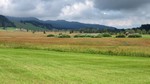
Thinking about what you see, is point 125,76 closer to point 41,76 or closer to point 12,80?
point 41,76

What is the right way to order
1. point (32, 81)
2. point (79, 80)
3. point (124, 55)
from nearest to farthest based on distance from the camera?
point (32, 81), point (79, 80), point (124, 55)

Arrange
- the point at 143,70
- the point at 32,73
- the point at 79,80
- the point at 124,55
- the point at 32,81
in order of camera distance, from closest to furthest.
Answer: the point at 32,81
the point at 79,80
the point at 32,73
the point at 143,70
the point at 124,55

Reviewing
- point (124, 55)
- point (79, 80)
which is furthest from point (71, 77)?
point (124, 55)

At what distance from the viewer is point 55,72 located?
2370 cm

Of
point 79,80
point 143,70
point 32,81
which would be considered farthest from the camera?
point 143,70

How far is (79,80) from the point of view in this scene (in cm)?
2086

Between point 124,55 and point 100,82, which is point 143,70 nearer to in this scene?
point 100,82

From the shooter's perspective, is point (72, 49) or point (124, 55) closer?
point (124, 55)

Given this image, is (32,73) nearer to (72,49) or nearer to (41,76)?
(41,76)

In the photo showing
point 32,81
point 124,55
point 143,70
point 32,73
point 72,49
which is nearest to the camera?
point 32,81

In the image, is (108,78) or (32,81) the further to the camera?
(108,78)

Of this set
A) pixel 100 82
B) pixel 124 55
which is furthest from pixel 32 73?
pixel 124 55

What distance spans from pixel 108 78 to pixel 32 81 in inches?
223

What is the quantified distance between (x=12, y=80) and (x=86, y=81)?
453 cm
